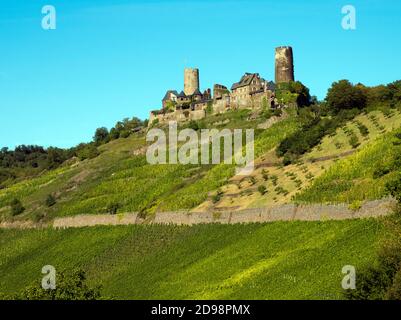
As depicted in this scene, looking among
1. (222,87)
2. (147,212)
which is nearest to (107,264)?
(147,212)

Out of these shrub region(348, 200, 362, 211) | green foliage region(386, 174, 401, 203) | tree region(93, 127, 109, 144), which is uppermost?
tree region(93, 127, 109, 144)

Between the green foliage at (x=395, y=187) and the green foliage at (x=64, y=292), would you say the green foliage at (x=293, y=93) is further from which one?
the green foliage at (x=64, y=292)

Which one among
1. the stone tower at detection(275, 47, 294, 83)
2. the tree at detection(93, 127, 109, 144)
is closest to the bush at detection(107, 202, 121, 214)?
the stone tower at detection(275, 47, 294, 83)

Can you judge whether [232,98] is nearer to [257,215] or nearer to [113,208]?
[113,208]

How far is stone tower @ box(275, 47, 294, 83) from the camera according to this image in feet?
463

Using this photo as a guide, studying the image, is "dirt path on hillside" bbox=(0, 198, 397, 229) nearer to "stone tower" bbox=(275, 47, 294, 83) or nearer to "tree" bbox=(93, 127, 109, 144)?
"stone tower" bbox=(275, 47, 294, 83)

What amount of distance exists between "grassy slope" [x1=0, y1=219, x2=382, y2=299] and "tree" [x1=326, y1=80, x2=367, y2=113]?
32.3 meters
